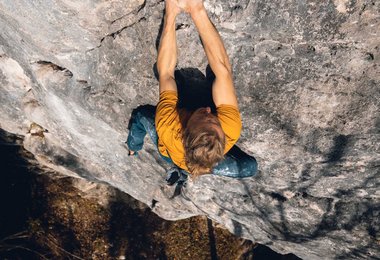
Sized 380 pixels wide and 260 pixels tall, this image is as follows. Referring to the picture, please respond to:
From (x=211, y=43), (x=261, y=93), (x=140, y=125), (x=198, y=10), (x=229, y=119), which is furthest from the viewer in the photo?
(x=140, y=125)

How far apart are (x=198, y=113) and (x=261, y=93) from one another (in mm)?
699

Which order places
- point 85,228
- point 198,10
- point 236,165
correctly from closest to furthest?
point 198,10 < point 236,165 < point 85,228

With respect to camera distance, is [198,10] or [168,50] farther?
[168,50]

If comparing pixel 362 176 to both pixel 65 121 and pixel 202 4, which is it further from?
pixel 65 121

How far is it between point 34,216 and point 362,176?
20.2 feet

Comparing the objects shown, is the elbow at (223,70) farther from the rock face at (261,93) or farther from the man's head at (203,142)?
the man's head at (203,142)

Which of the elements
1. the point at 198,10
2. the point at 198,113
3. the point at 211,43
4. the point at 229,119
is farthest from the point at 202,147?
the point at 198,10

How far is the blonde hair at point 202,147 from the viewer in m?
2.89

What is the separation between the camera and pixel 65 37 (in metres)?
3.74

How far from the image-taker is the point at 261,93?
11.4 feet

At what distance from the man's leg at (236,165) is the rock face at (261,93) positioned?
100mm

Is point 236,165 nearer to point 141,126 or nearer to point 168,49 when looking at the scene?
point 141,126

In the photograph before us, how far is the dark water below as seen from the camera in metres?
7.45

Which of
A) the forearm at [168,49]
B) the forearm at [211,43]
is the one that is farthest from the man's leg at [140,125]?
the forearm at [211,43]
